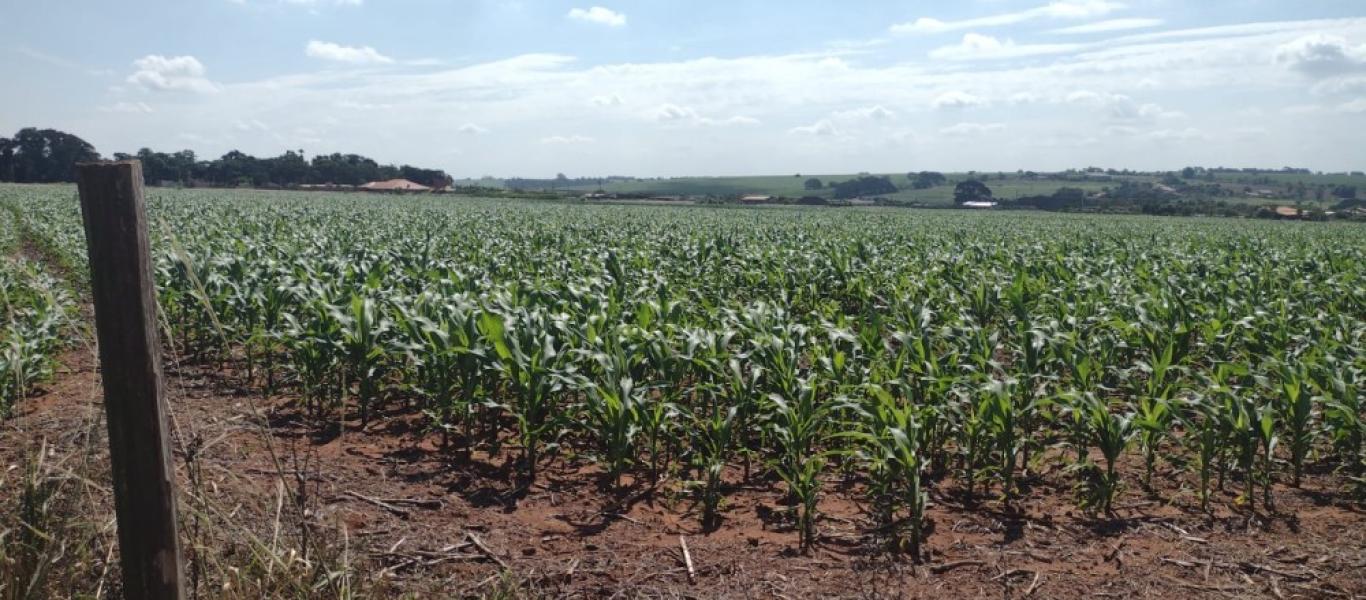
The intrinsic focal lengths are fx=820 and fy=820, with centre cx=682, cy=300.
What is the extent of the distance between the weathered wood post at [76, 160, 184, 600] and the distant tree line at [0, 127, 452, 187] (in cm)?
6804

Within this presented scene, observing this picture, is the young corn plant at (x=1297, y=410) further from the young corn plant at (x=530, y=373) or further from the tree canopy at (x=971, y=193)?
the tree canopy at (x=971, y=193)

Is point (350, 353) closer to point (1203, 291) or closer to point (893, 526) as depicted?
point (893, 526)

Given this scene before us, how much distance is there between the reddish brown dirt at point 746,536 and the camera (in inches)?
145

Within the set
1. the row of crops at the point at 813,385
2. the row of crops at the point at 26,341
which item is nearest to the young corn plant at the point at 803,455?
the row of crops at the point at 813,385

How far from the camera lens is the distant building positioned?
91.9 m

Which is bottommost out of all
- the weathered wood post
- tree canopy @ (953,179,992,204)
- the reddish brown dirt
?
the reddish brown dirt

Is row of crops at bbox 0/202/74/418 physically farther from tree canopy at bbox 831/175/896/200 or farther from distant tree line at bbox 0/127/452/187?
tree canopy at bbox 831/175/896/200

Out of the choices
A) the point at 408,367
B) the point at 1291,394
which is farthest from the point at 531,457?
the point at 1291,394

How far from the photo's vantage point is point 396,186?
312 ft

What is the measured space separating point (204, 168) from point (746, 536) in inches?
3967

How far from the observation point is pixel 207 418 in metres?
6.17

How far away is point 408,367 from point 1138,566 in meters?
5.10

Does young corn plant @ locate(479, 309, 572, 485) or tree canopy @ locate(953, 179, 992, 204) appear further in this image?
tree canopy @ locate(953, 179, 992, 204)

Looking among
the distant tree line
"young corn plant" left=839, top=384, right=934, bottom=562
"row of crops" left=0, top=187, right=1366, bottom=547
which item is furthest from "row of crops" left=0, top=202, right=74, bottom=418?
the distant tree line
